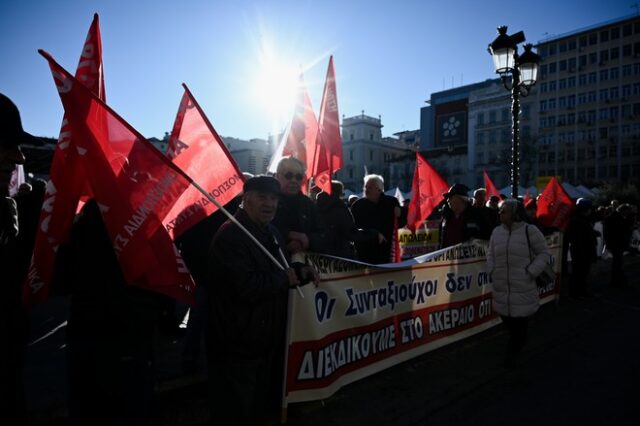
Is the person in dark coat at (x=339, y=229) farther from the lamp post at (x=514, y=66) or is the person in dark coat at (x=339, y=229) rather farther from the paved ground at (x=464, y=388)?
the lamp post at (x=514, y=66)

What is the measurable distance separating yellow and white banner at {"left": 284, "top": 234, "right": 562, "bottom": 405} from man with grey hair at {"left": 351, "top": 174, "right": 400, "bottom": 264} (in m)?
0.81

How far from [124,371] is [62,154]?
1213mm

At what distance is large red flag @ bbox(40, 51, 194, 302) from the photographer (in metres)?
2.28

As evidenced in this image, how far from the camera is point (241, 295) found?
2.44 metres

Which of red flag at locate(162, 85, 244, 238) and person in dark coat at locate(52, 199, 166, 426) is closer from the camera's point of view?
person in dark coat at locate(52, 199, 166, 426)

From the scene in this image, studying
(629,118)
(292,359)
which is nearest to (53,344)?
(292,359)

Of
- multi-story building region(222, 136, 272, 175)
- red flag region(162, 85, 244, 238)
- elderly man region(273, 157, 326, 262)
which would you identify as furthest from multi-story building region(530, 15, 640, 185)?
red flag region(162, 85, 244, 238)

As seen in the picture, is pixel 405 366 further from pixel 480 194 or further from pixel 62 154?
pixel 480 194

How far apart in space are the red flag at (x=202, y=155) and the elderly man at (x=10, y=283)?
1113mm

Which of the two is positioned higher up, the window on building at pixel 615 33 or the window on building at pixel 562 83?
the window on building at pixel 615 33

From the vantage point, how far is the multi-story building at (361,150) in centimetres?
9206

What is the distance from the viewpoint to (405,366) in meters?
4.80

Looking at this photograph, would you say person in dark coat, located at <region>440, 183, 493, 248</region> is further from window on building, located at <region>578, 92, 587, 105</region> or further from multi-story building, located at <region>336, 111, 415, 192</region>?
multi-story building, located at <region>336, 111, 415, 192</region>

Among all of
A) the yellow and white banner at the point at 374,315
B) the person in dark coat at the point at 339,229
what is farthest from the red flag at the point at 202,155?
the person in dark coat at the point at 339,229
